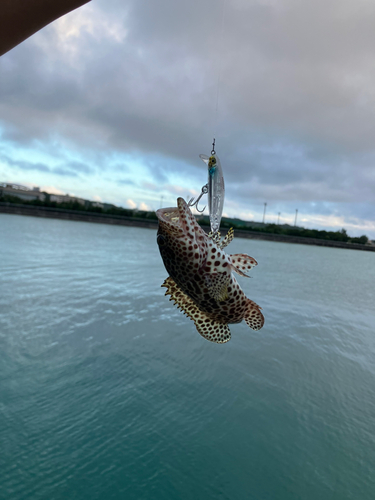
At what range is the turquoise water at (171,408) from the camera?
123 inches

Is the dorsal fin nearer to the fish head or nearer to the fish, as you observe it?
the fish

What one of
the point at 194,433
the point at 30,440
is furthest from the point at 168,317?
the point at 30,440

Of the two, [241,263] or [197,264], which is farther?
[241,263]

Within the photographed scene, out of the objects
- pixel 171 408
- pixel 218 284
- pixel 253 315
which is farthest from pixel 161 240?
pixel 171 408

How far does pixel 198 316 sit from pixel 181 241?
0.32 metres

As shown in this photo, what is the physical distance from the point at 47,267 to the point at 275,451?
10.6 metres

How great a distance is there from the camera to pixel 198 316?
113cm

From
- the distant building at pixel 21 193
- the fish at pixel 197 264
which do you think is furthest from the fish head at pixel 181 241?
the distant building at pixel 21 193

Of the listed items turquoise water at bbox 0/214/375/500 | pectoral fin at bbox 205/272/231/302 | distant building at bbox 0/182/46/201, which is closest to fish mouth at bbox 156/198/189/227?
pectoral fin at bbox 205/272/231/302

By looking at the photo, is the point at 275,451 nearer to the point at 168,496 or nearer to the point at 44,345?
the point at 168,496

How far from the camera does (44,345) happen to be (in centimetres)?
558

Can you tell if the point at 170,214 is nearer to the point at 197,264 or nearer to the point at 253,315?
the point at 197,264

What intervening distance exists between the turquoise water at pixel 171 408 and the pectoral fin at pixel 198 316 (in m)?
2.58

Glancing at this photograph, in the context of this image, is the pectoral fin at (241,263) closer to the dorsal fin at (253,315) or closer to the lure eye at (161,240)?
the dorsal fin at (253,315)
